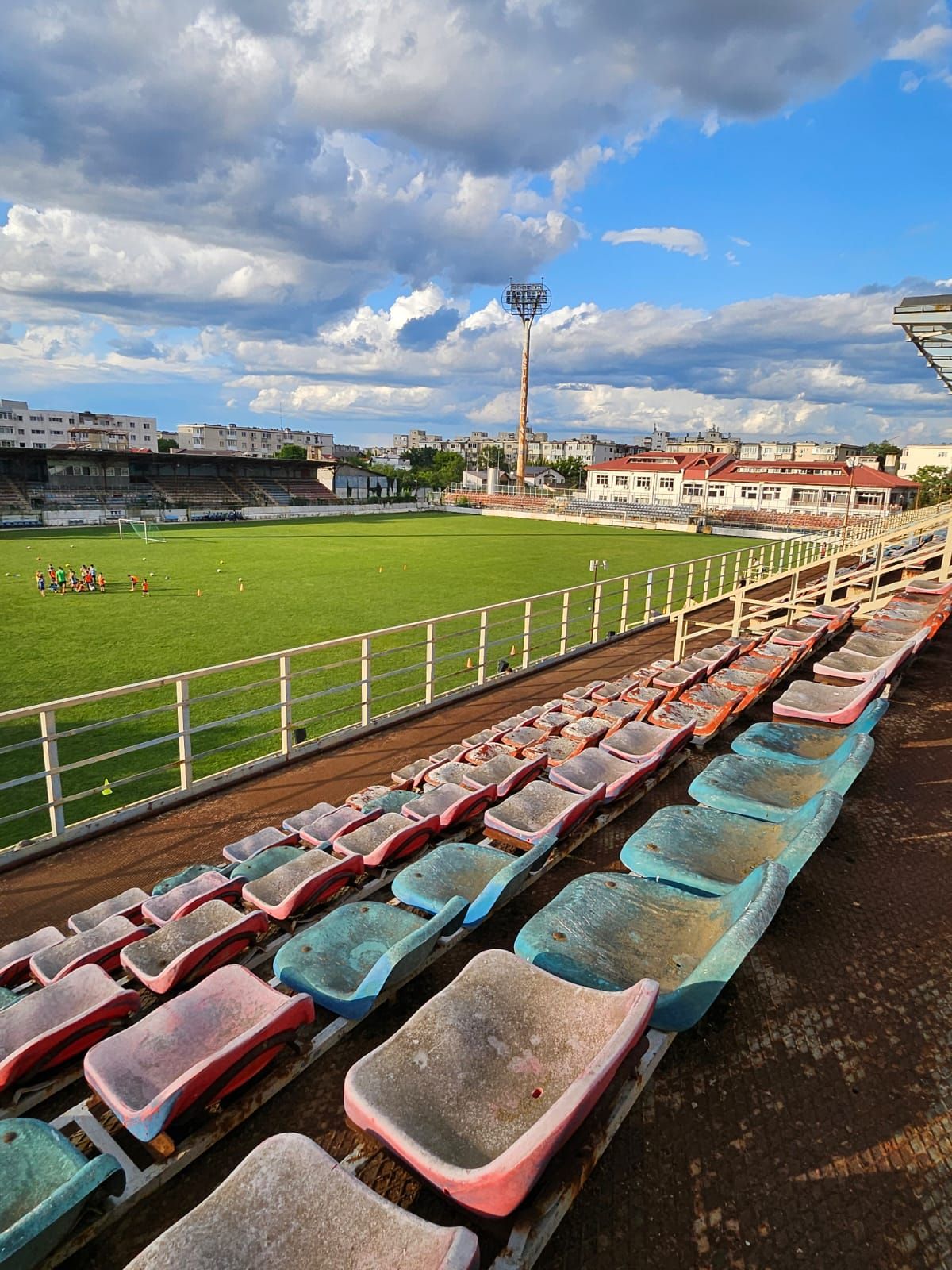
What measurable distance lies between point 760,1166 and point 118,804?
808 cm

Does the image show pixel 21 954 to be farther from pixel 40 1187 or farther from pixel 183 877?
pixel 40 1187

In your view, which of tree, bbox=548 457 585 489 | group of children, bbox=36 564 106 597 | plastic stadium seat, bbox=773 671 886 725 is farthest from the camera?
tree, bbox=548 457 585 489

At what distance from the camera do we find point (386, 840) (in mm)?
3789

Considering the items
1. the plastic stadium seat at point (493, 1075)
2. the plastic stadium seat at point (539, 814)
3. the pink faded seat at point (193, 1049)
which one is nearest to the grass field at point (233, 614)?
the plastic stadium seat at point (539, 814)

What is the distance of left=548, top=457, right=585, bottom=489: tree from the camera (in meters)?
107

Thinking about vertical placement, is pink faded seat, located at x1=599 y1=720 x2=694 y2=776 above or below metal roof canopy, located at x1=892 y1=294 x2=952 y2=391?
below

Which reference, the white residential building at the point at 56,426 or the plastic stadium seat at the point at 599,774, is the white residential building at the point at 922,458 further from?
the white residential building at the point at 56,426

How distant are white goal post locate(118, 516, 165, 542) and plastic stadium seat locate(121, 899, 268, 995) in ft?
133

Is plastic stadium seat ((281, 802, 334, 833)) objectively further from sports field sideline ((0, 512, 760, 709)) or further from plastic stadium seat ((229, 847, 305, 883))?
sports field sideline ((0, 512, 760, 709))

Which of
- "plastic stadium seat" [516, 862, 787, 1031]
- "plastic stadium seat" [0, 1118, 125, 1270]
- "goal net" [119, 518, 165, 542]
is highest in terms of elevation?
"plastic stadium seat" [516, 862, 787, 1031]

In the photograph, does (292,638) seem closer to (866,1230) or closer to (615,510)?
(866,1230)

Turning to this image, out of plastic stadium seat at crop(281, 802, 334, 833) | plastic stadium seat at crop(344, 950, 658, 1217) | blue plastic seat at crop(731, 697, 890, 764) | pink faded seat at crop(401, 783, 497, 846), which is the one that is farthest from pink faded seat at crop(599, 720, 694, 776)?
plastic stadium seat at crop(281, 802, 334, 833)

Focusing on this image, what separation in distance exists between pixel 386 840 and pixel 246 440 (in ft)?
561

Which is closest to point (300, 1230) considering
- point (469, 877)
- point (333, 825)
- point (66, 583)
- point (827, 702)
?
point (469, 877)
